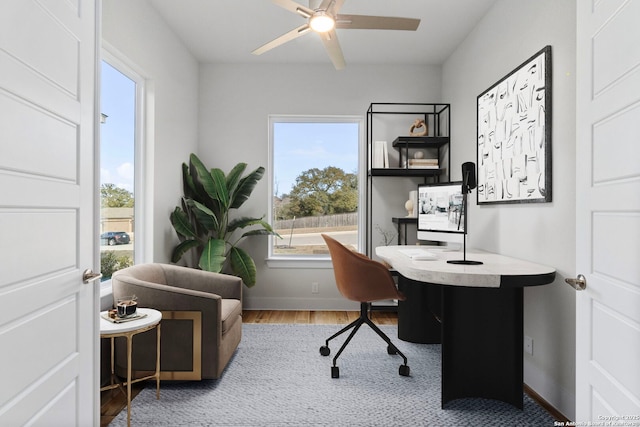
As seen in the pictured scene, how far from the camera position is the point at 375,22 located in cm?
219

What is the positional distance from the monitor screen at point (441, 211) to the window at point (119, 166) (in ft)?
7.84

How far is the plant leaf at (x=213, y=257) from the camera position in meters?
3.32

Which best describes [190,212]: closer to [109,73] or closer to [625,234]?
[109,73]

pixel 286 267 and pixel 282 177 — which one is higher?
pixel 282 177

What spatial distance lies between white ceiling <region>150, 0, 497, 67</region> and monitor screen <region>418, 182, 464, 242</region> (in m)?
1.40

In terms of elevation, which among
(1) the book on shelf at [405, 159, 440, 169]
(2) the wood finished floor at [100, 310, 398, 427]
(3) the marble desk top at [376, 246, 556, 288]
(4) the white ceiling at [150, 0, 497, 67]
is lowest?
(2) the wood finished floor at [100, 310, 398, 427]

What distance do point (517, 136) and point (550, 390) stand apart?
1572mm

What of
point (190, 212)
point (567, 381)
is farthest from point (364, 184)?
point (567, 381)

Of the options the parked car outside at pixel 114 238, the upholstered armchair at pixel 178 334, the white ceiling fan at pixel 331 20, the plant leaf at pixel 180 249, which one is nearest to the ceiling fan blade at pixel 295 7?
the white ceiling fan at pixel 331 20

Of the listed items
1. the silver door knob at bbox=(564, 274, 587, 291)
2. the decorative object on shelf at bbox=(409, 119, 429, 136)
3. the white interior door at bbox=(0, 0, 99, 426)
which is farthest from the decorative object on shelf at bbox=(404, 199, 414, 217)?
the white interior door at bbox=(0, 0, 99, 426)

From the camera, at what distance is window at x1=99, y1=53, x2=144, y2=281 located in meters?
2.57

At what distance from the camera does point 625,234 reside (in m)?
1.10

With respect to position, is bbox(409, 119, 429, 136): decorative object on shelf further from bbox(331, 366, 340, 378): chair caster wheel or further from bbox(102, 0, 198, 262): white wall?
bbox(331, 366, 340, 378): chair caster wheel

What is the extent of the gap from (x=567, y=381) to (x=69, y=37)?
276 centimetres
